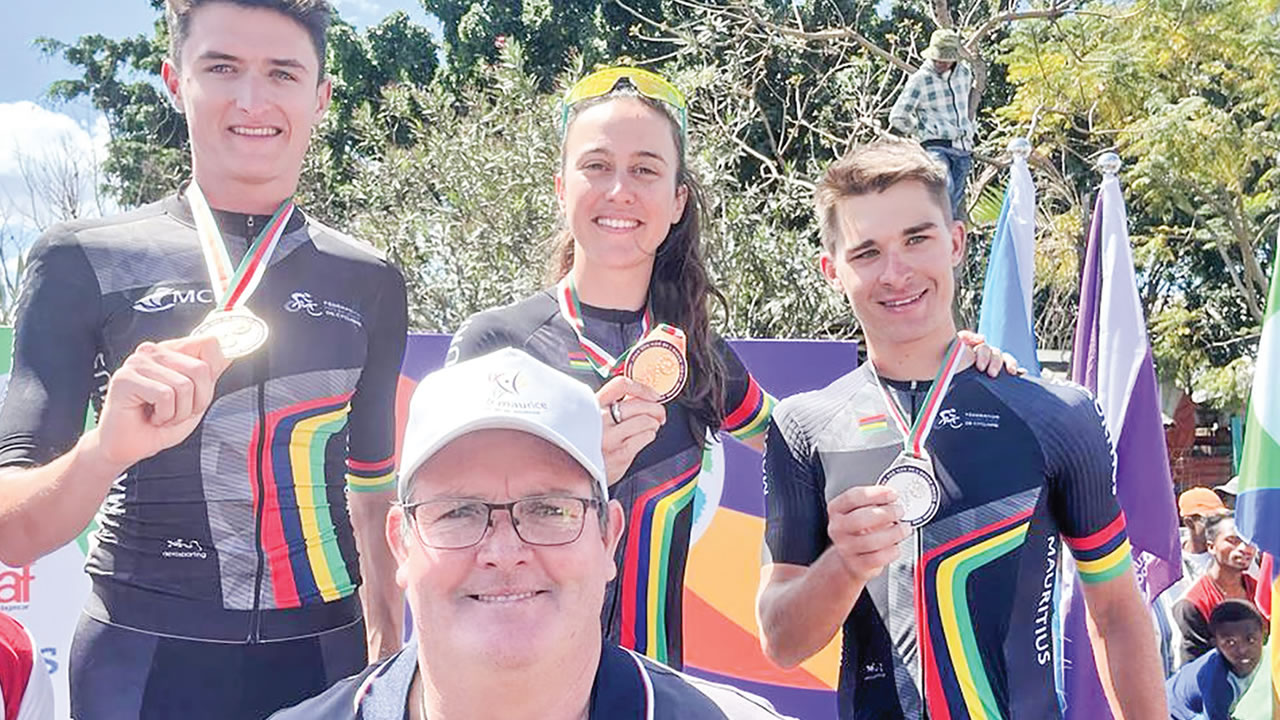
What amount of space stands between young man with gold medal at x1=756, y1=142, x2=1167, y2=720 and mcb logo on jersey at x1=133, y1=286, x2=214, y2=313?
4.69 ft

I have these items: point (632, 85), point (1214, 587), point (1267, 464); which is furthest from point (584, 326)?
point (1214, 587)

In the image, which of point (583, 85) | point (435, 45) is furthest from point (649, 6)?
point (583, 85)

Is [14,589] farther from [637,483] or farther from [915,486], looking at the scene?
[915,486]

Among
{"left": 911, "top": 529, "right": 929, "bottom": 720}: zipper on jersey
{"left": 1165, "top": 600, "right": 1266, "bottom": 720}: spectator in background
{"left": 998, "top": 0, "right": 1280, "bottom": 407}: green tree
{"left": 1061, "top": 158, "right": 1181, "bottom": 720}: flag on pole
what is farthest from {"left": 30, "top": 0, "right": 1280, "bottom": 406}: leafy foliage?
{"left": 911, "top": 529, "right": 929, "bottom": 720}: zipper on jersey

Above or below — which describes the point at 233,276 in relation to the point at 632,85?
below

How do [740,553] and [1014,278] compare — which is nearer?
[740,553]

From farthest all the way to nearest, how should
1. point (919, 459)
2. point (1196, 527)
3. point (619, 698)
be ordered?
point (1196, 527)
point (919, 459)
point (619, 698)

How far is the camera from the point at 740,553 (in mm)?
5723

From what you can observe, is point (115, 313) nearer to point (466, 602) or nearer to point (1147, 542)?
point (466, 602)

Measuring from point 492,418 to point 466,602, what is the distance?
11.2 inches

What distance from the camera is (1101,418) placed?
2.88m

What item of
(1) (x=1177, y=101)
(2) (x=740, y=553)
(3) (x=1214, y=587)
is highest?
(1) (x=1177, y=101)

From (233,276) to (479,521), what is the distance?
3.46 ft

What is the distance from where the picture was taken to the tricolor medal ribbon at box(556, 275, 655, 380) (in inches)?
115
